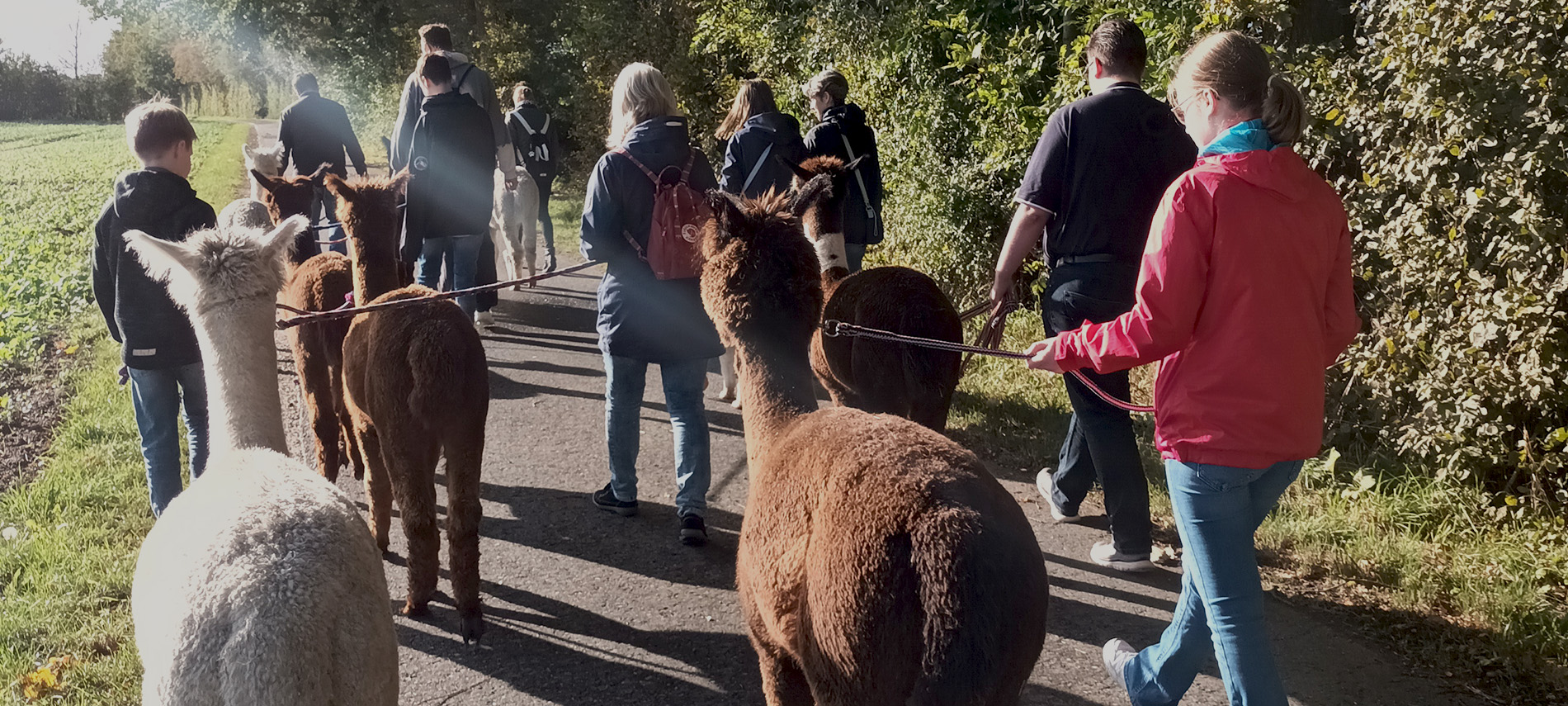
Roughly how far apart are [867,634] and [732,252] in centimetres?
148

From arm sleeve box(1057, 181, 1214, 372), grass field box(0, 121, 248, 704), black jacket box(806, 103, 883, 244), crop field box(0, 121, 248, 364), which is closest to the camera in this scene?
arm sleeve box(1057, 181, 1214, 372)

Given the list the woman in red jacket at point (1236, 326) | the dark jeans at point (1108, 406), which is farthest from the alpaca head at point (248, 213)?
the woman in red jacket at point (1236, 326)

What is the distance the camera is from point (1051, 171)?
4359 mm

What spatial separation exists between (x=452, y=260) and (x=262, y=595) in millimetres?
5812

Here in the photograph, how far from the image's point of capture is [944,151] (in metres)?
9.38

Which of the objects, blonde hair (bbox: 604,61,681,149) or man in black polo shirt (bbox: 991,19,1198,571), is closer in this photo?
man in black polo shirt (bbox: 991,19,1198,571)

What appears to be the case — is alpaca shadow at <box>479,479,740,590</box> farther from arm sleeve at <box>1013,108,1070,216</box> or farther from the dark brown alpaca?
arm sleeve at <box>1013,108,1070,216</box>

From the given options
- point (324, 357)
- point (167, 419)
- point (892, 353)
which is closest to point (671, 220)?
point (892, 353)

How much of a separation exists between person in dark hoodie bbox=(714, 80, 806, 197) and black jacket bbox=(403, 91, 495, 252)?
202 centimetres

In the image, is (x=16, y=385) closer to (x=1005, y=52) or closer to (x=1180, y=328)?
(x=1005, y=52)

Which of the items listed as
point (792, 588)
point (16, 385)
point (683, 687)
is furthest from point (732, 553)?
point (16, 385)

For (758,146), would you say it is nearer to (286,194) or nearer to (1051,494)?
(1051,494)

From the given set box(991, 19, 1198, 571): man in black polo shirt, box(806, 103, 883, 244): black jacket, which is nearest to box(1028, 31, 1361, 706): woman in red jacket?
box(991, 19, 1198, 571): man in black polo shirt

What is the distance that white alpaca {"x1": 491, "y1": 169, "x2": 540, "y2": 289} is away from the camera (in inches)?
425
